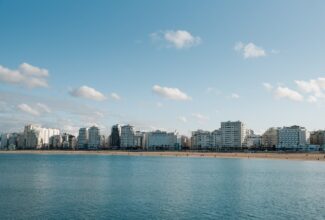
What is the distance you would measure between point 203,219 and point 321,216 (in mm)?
12615

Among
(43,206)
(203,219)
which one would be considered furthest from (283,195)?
(43,206)

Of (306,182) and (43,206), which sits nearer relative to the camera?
(43,206)

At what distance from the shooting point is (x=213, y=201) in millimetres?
50250

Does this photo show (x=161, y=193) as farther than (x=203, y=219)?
Yes

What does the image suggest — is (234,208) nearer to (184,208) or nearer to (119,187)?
(184,208)

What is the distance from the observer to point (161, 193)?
56875 millimetres

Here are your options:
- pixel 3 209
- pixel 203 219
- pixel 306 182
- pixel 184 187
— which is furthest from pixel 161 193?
pixel 306 182

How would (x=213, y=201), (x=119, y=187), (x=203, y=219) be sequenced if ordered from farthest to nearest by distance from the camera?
(x=119, y=187)
(x=213, y=201)
(x=203, y=219)

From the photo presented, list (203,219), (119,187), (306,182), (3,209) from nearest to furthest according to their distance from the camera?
1. (203,219)
2. (3,209)
3. (119,187)
4. (306,182)

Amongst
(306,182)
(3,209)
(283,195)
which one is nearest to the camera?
(3,209)

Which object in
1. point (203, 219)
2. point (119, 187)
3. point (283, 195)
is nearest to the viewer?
point (203, 219)

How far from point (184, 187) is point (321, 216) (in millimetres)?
26479

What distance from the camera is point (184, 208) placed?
45469 mm

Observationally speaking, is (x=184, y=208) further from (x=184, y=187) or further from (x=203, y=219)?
(x=184, y=187)
